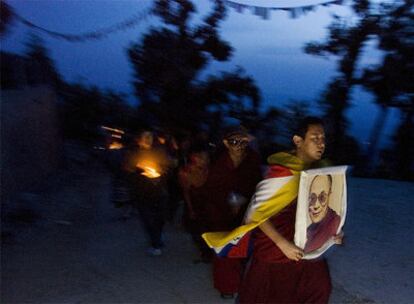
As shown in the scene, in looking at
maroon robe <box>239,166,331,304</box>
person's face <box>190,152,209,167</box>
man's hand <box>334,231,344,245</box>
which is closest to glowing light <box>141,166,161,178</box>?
person's face <box>190,152,209,167</box>

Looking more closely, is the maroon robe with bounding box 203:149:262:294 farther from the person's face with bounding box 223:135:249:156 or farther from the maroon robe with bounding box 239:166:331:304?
the maroon robe with bounding box 239:166:331:304

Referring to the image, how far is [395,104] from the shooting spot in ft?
42.5

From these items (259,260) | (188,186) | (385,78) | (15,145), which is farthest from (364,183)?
(259,260)

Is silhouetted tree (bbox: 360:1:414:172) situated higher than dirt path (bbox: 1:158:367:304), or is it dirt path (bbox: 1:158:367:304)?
silhouetted tree (bbox: 360:1:414:172)

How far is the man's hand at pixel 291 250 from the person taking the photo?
2.79 metres

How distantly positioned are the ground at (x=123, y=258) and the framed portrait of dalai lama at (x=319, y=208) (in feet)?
5.03

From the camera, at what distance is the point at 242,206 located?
4059mm

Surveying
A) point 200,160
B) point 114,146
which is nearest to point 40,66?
point 114,146

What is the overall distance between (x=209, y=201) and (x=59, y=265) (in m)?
1.56

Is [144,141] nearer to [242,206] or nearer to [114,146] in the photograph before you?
[242,206]

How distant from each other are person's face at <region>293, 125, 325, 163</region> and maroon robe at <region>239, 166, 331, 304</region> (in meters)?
0.50

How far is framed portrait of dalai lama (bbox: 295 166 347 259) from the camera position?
2.73 metres

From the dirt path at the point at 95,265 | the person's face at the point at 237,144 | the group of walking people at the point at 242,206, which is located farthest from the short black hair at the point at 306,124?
the dirt path at the point at 95,265

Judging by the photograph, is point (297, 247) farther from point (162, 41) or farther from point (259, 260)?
point (162, 41)
